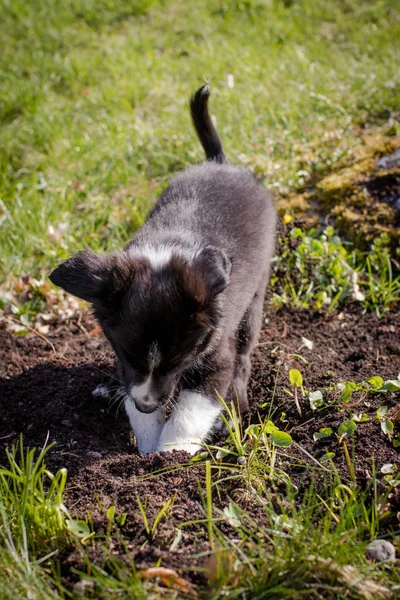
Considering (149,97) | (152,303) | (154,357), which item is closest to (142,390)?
(154,357)

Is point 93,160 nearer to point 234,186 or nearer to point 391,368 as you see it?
point 234,186

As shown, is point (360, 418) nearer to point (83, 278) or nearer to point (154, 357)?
point (154, 357)

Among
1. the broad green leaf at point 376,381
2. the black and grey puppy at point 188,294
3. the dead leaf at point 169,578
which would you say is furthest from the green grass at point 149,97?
the dead leaf at point 169,578

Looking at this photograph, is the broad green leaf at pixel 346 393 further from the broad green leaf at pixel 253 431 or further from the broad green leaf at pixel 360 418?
the broad green leaf at pixel 253 431

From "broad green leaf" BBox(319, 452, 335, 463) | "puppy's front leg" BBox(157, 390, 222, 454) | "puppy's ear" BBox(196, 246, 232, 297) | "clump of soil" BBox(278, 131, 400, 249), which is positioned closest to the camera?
"broad green leaf" BBox(319, 452, 335, 463)

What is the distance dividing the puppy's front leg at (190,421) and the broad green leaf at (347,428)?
0.73 meters

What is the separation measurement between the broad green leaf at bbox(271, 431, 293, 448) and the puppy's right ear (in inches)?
38.3

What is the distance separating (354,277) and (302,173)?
1084 mm

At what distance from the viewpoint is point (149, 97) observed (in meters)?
6.66

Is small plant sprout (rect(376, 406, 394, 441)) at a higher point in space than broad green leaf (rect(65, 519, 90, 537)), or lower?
lower

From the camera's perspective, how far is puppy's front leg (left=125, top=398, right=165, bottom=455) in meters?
3.07

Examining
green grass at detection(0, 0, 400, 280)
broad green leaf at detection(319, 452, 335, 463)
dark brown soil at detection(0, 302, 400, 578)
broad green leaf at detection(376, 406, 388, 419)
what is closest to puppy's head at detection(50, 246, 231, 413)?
dark brown soil at detection(0, 302, 400, 578)

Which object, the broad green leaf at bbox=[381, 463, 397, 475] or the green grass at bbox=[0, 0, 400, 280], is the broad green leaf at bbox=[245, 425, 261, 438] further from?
the green grass at bbox=[0, 0, 400, 280]

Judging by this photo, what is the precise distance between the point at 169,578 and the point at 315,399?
1.22 meters
